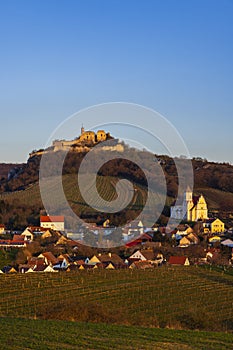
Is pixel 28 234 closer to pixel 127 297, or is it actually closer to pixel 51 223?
pixel 51 223

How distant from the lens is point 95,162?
257 ft

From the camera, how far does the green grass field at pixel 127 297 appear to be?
16078 millimetres

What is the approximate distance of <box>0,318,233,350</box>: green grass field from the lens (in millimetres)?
10219

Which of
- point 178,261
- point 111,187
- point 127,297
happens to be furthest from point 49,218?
point 127,297

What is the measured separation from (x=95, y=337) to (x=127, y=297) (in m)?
12.2

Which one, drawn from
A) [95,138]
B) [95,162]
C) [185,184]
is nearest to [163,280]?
[185,184]

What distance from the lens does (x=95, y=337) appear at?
37.0 feet

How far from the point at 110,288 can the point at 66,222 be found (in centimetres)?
3030

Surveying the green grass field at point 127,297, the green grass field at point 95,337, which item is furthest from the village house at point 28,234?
the green grass field at point 95,337

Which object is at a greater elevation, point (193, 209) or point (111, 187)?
point (111, 187)

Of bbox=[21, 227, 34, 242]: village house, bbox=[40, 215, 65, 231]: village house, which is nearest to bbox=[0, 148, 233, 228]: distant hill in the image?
bbox=[40, 215, 65, 231]: village house

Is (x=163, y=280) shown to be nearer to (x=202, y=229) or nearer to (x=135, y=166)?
(x=202, y=229)

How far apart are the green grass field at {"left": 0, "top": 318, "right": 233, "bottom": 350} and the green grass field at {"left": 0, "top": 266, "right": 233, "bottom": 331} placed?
2078mm

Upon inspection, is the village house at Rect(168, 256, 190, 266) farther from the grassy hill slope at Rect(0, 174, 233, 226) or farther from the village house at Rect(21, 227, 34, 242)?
the grassy hill slope at Rect(0, 174, 233, 226)
